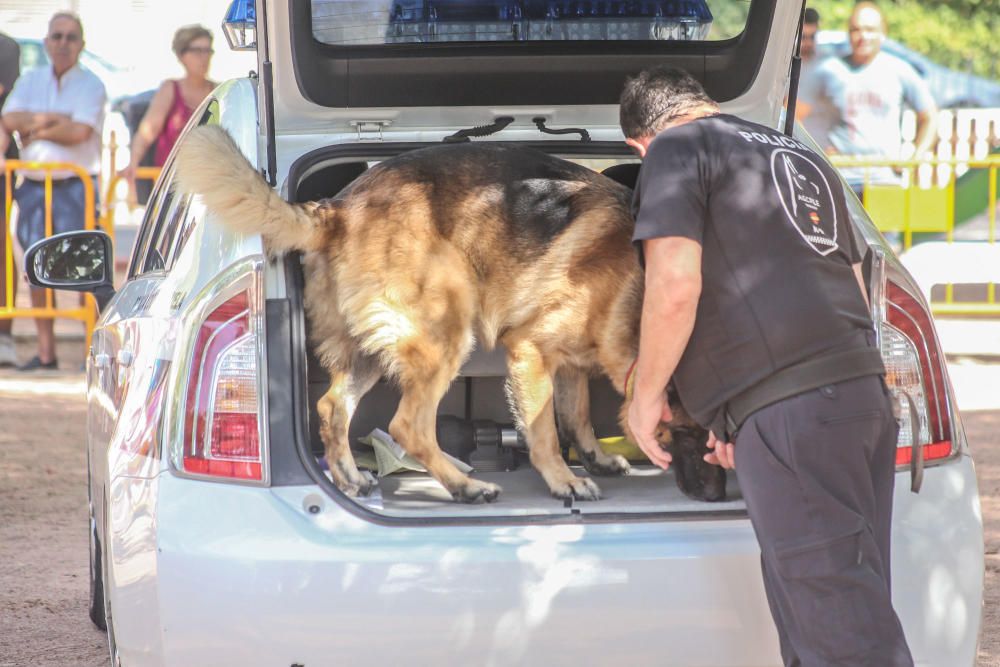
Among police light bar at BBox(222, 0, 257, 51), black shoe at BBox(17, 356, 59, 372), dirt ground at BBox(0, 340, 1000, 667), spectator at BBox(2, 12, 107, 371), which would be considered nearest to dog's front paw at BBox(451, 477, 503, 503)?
dirt ground at BBox(0, 340, 1000, 667)

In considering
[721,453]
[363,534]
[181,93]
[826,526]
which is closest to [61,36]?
[181,93]

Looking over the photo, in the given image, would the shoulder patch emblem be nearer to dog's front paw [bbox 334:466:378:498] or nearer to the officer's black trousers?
the officer's black trousers

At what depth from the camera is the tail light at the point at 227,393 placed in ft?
10.3

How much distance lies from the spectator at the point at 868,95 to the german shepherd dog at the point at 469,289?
8.52 meters

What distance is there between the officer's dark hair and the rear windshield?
112 centimetres

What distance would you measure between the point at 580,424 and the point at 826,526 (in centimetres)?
154

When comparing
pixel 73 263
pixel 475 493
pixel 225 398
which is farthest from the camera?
pixel 73 263

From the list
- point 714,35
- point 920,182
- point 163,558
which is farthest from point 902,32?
point 163,558

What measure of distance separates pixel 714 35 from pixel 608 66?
394 mm

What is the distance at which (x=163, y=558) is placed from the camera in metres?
3.01

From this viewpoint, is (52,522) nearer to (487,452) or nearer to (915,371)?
(487,452)

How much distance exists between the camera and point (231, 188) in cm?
337

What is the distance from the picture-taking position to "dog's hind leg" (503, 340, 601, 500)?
3.88 meters

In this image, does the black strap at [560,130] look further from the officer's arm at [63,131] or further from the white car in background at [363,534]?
the officer's arm at [63,131]
